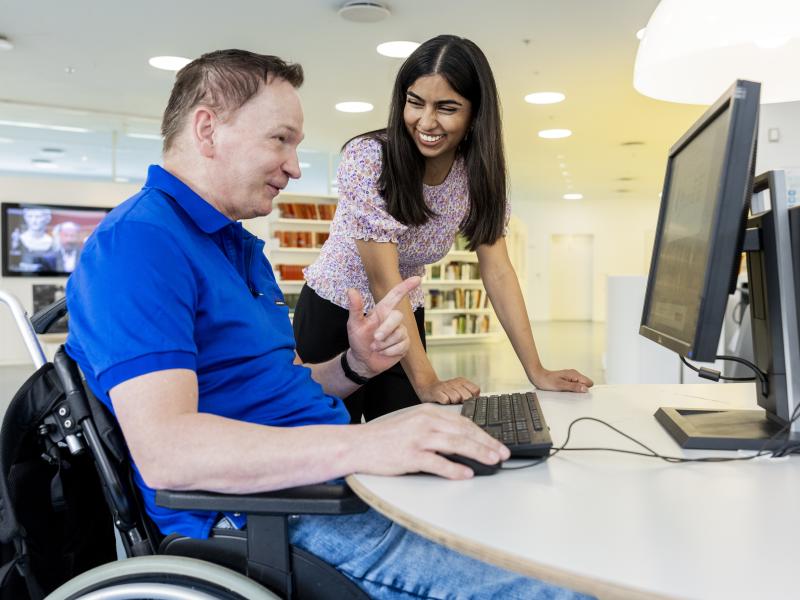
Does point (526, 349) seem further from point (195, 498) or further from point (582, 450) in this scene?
point (195, 498)

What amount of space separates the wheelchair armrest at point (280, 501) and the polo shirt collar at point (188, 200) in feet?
1.40

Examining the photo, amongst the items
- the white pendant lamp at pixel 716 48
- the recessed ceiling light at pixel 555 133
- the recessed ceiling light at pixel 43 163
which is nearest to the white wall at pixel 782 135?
the white pendant lamp at pixel 716 48

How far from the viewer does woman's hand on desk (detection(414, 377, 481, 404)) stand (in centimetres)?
142

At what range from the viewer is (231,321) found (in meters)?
1.08

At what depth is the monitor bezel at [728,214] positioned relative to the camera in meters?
0.92

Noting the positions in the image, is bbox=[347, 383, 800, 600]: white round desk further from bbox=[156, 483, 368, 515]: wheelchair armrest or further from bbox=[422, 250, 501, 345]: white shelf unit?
bbox=[422, 250, 501, 345]: white shelf unit

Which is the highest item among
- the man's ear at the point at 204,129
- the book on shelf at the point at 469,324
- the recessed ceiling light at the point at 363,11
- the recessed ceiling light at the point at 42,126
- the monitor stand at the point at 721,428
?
the recessed ceiling light at the point at 42,126

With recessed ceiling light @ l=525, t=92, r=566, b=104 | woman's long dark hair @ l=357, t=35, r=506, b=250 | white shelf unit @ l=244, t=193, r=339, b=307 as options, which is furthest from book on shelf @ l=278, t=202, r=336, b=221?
woman's long dark hair @ l=357, t=35, r=506, b=250

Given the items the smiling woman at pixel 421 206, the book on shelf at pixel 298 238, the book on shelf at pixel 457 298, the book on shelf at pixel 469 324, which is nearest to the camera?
the smiling woman at pixel 421 206

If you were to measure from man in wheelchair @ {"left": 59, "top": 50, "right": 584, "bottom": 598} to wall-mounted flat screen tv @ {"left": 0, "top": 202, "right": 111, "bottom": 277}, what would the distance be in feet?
27.2

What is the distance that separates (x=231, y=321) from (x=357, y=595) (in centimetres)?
42

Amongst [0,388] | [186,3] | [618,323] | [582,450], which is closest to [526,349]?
[582,450]

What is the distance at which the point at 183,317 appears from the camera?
958mm

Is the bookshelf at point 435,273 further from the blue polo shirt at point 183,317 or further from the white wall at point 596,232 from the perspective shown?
the blue polo shirt at point 183,317
